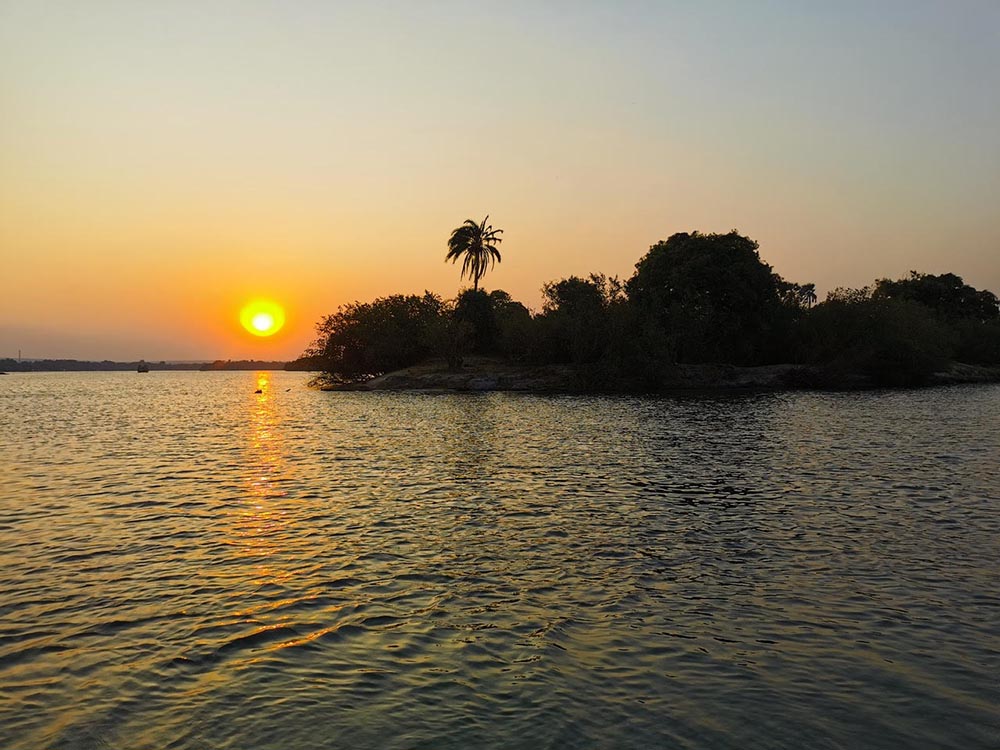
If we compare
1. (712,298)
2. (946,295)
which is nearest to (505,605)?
(712,298)

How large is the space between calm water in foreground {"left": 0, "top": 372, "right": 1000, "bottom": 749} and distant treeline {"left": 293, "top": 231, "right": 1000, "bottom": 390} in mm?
59107

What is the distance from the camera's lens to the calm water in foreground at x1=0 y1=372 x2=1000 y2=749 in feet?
26.8

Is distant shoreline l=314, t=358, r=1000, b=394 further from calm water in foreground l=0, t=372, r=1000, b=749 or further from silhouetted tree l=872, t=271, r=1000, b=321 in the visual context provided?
calm water in foreground l=0, t=372, r=1000, b=749

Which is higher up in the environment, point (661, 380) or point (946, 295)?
point (946, 295)

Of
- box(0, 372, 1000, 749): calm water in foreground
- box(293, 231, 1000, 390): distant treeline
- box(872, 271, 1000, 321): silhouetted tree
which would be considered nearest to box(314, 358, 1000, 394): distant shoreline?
box(293, 231, 1000, 390): distant treeline

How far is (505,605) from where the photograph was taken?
39.7ft

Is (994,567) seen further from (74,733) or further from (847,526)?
(74,733)

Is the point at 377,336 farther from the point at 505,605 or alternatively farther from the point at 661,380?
the point at 505,605

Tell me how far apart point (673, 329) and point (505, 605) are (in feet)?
260

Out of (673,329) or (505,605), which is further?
(673,329)

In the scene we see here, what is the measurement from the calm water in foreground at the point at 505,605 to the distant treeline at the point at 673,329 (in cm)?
5911

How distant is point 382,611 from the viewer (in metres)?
11.8

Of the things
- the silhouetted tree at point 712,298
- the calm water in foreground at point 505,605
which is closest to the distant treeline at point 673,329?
the silhouetted tree at point 712,298

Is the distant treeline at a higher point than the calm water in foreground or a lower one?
higher
